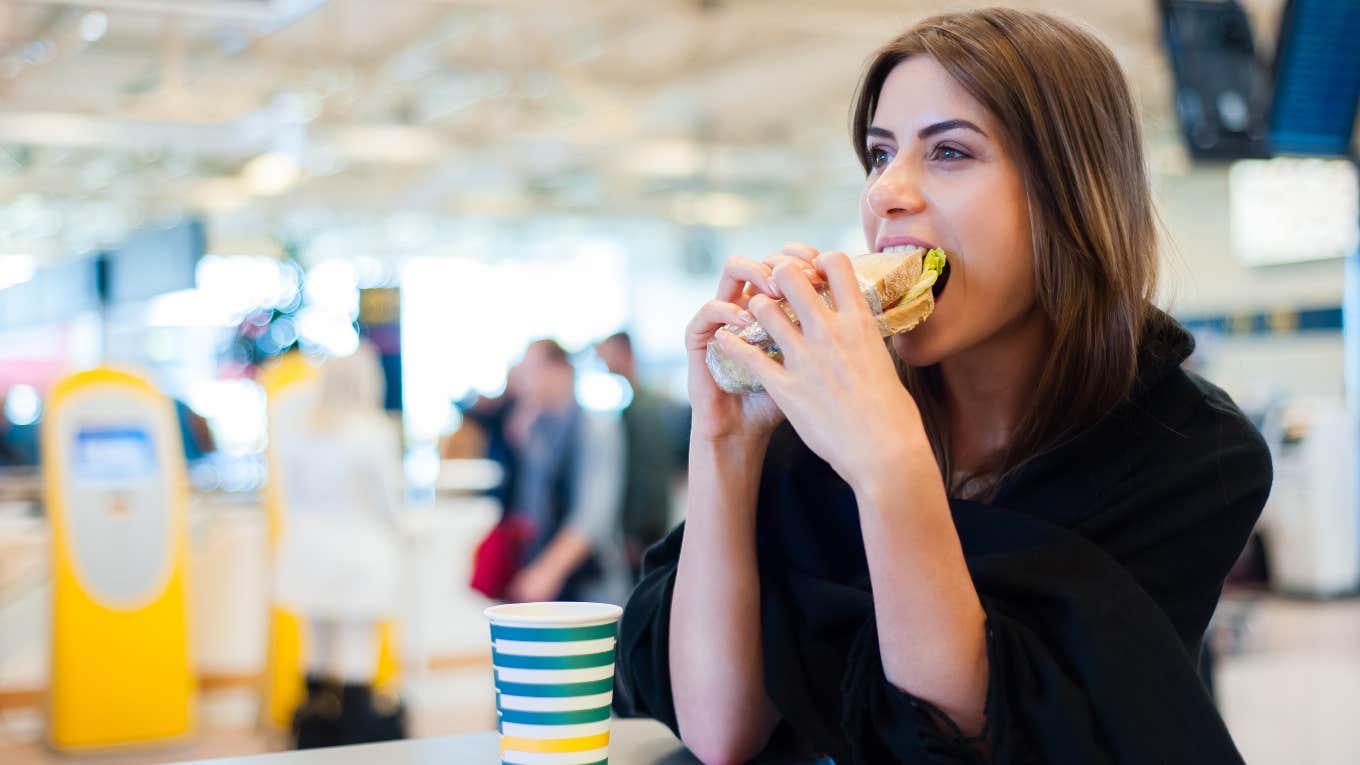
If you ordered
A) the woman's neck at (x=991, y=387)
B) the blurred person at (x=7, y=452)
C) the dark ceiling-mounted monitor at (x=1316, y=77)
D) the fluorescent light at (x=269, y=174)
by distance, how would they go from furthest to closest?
the fluorescent light at (x=269, y=174) < the blurred person at (x=7, y=452) < the dark ceiling-mounted monitor at (x=1316, y=77) < the woman's neck at (x=991, y=387)

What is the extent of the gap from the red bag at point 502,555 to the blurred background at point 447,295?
12mm

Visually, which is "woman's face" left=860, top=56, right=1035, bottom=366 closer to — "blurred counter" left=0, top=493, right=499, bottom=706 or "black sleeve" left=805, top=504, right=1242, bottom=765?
"black sleeve" left=805, top=504, right=1242, bottom=765

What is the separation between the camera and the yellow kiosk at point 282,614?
18.8ft

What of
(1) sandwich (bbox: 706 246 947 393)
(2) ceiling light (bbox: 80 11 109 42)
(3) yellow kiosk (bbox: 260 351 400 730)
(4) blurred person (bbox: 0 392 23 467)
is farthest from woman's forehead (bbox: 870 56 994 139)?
(2) ceiling light (bbox: 80 11 109 42)

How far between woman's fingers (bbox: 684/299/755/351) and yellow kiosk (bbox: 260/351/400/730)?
476 cm

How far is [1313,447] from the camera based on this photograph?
886 centimetres

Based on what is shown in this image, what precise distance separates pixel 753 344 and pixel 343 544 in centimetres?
418

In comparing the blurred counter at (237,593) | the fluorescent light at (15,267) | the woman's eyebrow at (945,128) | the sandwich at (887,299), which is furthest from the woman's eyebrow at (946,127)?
the fluorescent light at (15,267)

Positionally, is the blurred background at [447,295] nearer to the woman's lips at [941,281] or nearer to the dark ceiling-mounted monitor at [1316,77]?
the dark ceiling-mounted monitor at [1316,77]

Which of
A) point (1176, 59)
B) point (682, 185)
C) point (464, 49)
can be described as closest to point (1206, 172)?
point (682, 185)

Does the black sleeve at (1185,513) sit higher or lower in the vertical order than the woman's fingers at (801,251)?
lower

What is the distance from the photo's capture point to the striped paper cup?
2.91 ft

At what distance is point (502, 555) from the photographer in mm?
4602

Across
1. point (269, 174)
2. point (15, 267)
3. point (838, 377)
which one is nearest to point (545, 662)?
point (838, 377)
